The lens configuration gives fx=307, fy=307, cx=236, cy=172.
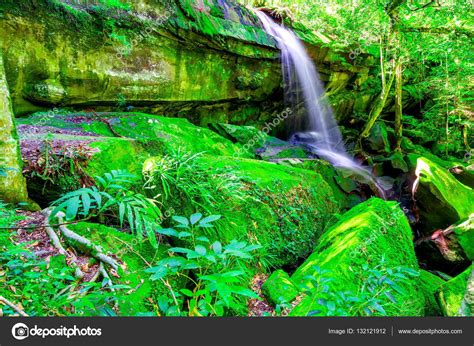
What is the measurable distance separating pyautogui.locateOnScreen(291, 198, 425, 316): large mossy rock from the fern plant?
1.16m

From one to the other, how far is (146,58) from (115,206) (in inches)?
221

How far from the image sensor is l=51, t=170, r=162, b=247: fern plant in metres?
1.34

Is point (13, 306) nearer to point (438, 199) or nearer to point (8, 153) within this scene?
point (8, 153)

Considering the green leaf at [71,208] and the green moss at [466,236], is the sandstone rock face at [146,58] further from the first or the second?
the green moss at [466,236]

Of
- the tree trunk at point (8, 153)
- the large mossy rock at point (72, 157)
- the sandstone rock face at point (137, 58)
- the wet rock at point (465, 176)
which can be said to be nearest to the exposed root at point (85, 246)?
the tree trunk at point (8, 153)

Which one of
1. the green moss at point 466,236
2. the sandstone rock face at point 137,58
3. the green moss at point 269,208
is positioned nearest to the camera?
the green moss at point 269,208

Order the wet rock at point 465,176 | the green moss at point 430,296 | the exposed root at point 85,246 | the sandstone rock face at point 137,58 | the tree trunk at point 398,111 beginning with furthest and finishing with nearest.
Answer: the tree trunk at point 398,111, the wet rock at point 465,176, the sandstone rock face at point 137,58, the green moss at point 430,296, the exposed root at point 85,246

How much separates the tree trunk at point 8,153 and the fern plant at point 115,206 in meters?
0.32

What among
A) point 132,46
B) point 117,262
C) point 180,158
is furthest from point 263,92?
point 117,262

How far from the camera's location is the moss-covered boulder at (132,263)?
194 cm

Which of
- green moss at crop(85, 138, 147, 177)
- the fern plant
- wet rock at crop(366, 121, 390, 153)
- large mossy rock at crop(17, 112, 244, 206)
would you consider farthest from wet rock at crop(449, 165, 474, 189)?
the fern plant

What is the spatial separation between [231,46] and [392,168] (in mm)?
6646

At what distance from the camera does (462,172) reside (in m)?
8.48
